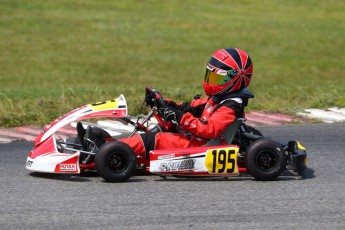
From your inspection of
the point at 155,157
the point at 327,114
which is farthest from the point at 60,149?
the point at 327,114

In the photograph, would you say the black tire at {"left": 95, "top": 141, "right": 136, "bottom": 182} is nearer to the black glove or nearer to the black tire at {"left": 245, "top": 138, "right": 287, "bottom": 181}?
the black glove

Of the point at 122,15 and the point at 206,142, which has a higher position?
the point at 122,15

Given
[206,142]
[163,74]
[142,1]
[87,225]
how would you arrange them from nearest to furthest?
1. [87,225]
2. [206,142]
3. [163,74]
4. [142,1]

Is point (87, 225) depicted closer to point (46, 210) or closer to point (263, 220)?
point (46, 210)

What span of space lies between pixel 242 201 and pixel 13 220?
1491mm

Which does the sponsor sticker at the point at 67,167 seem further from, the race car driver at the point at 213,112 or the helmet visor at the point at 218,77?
the helmet visor at the point at 218,77

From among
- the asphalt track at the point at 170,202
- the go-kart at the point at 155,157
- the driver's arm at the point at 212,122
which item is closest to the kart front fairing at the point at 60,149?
the go-kart at the point at 155,157

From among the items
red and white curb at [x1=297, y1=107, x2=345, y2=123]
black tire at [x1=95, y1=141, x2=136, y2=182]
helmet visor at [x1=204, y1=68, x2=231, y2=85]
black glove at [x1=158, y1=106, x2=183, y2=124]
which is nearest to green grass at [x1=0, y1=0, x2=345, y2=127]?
red and white curb at [x1=297, y1=107, x2=345, y2=123]

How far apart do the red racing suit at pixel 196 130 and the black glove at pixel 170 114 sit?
4 centimetres

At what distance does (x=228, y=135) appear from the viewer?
19.7 ft

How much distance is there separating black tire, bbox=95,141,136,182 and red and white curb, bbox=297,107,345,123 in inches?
122

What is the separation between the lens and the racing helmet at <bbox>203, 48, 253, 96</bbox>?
605 centimetres

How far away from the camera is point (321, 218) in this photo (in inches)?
196

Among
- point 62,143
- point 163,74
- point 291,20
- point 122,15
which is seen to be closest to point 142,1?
point 122,15
